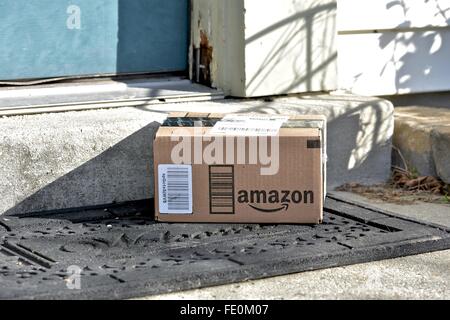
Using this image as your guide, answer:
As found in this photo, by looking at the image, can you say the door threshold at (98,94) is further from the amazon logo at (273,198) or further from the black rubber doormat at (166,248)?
the amazon logo at (273,198)

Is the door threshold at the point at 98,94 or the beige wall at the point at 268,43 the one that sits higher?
the beige wall at the point at 268,43

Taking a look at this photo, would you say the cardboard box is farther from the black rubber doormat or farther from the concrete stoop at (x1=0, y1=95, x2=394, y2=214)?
the concrete stoop at (x1=0, y1=95, x2=394, y2=214)

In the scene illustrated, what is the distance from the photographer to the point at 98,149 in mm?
4117

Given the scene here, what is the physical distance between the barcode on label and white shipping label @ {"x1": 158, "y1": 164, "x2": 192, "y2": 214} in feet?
0.28

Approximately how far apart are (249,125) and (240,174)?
21cm

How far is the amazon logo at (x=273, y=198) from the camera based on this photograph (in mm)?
3846

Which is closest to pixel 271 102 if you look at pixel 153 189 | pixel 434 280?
pixel 153 189

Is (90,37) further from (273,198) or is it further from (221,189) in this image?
(273,198)

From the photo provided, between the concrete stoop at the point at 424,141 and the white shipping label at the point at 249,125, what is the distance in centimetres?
89

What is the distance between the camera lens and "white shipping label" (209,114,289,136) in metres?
3.84

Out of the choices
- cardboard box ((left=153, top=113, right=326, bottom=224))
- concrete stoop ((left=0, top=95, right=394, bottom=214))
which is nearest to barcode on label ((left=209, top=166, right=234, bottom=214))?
cardboard box ((left=153, top=113, right=326, bottom=224))

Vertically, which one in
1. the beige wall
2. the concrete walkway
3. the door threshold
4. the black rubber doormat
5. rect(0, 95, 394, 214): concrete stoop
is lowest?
the concrete walkway

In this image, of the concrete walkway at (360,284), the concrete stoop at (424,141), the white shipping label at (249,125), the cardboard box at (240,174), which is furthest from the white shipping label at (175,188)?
the concrete stoop at (424,141)
